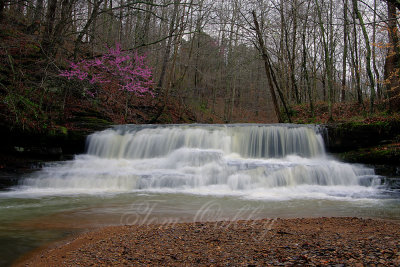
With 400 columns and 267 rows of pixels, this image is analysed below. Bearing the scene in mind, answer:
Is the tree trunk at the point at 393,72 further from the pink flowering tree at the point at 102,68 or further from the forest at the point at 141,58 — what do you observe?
the pink flowering tree at the point at 102,68

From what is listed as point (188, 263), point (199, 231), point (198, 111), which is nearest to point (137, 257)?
point (188, 263)

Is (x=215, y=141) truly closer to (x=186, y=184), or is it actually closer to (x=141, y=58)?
(x=186, y=184)

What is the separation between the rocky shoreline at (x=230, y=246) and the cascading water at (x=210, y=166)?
3683 mm

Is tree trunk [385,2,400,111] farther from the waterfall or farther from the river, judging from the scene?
the waterfall

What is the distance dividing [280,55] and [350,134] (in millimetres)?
10288

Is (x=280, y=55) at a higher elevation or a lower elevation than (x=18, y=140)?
higher

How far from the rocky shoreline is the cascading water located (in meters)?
3.68

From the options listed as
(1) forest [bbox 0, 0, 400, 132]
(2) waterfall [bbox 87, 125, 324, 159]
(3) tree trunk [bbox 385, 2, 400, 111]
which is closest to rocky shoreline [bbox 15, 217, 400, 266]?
(1) forest [bbox 0, 0, 400, 132]

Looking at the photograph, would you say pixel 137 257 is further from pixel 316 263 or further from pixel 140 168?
pixel 140 168

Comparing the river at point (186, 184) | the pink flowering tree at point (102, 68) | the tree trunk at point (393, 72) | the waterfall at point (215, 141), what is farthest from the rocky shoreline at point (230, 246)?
the tree trunk at point (393, 72)

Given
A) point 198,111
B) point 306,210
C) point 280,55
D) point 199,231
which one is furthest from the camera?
point 198,111

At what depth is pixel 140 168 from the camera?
10.1 meters

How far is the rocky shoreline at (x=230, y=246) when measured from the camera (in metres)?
2.53

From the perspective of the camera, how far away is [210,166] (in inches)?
372
